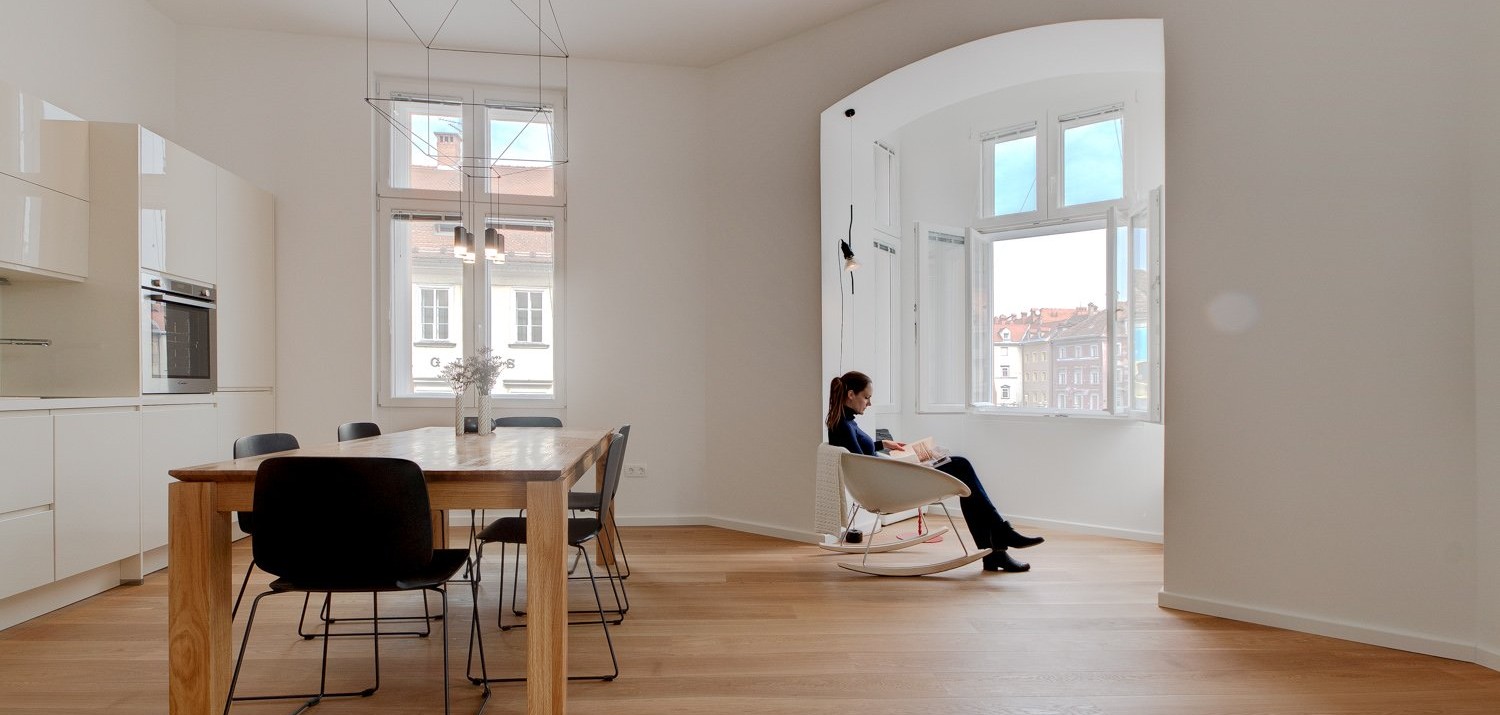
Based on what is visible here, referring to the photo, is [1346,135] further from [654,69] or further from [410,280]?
[410,280]

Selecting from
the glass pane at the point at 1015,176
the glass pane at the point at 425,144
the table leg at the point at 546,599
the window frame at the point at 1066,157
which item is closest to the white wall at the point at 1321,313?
the window frame at the point at 1066,157

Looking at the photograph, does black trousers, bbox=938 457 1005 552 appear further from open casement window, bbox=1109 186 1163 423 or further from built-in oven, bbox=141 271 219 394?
built-in oven, bbox=141 271 219 394

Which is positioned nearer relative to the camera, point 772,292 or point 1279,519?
point 1279,519

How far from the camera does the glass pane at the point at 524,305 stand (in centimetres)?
558

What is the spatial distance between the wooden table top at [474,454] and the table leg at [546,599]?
97 mm

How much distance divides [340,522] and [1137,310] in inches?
187

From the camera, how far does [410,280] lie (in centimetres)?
551

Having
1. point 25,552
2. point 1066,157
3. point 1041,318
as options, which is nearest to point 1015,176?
point 1066,157

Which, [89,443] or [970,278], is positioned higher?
[970,278]

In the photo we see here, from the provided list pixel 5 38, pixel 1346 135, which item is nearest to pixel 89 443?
pixel 5 38

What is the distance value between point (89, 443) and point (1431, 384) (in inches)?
231

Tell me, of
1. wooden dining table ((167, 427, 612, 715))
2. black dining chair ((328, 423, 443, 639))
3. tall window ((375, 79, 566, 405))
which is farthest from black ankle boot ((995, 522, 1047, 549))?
tall window ((375, 79, 566, 405))

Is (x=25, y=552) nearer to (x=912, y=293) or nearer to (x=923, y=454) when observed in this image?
(x=923, y=454)

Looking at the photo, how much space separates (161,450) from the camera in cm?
403
